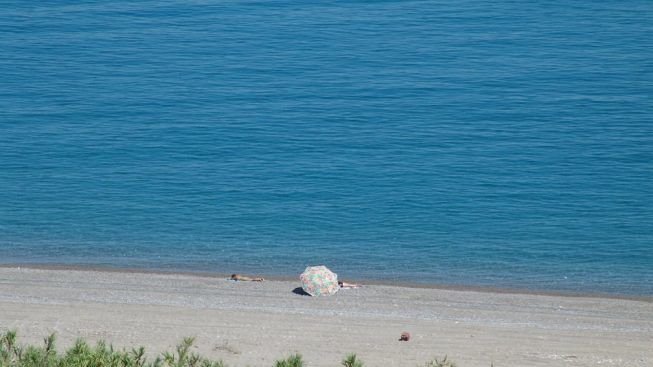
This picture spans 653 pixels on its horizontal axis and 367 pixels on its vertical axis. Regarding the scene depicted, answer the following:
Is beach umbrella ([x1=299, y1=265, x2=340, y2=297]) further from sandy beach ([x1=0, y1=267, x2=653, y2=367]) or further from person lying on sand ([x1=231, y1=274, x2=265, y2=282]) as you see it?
person lying on sand ([x1=231, y1=274, x2=265, y2=282])

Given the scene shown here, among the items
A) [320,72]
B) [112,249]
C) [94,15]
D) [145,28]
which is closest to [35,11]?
[94,15]

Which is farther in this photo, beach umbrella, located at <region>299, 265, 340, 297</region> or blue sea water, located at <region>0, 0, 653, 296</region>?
blue sea water, located at <region>0, 0, 653, 296</region>

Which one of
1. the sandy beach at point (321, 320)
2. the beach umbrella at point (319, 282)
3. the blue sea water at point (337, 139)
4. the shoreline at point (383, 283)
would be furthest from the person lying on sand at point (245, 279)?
the beach umbrella at point (319, 282)

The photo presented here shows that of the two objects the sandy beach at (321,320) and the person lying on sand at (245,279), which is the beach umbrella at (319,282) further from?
the person lying on sand at (245,279)

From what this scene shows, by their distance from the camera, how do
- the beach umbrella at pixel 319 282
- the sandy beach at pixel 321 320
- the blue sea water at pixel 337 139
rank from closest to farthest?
the sandy beach at pixel 321 320 < the beach umbrella at pixel 319 282 < the blue sea water at pixel 337 139

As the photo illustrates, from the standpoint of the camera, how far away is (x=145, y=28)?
143ft

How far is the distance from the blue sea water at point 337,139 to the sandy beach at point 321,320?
1479 millimetres

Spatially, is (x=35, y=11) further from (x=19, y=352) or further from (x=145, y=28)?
(x=19, y=352)

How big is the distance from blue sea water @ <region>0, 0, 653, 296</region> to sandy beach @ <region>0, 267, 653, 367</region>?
1.48 meters

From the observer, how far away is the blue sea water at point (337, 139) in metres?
22.5

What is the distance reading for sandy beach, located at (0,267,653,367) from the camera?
15039mm

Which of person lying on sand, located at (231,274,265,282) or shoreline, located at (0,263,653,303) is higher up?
shoreline, located at (0,263,653,303)

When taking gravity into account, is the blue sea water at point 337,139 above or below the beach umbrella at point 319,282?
above

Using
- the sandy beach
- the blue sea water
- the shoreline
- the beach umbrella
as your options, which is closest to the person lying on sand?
the sandy beach
